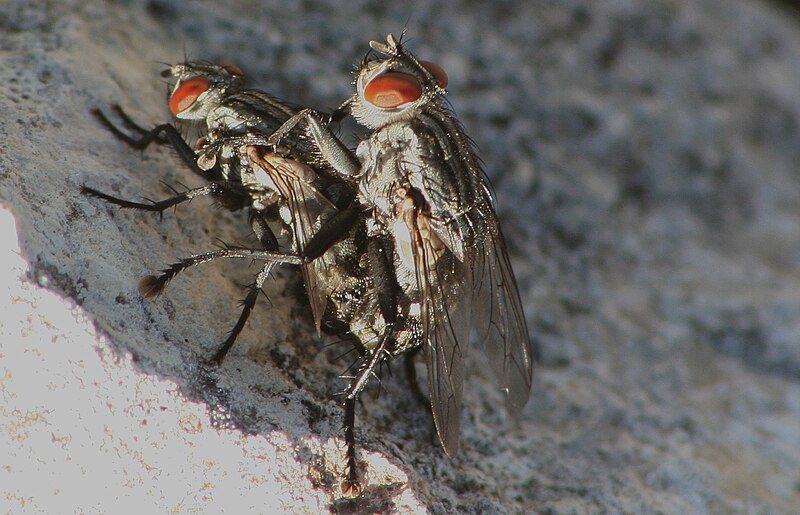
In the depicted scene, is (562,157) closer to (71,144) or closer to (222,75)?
(222,75)

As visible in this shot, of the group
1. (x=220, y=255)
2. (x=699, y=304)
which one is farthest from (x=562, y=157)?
(x=220, y=255)

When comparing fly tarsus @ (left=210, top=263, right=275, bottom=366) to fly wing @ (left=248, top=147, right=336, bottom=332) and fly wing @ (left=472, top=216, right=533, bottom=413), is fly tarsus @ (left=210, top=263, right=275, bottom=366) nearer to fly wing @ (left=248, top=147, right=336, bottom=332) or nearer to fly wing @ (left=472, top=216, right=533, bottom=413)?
fly wing @ (left=248, top=147, right=336, bottom=332)

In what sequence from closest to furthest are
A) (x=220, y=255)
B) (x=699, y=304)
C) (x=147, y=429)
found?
(x=147, y=429) → (x=220, y=255) → (x=699, y=304)

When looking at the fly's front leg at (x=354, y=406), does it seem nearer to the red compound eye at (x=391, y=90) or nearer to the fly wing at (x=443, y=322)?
the fly wing at (x=443, y=322)

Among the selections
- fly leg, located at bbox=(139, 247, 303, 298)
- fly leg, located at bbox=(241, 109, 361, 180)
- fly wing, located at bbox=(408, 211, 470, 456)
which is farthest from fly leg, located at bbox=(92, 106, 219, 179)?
fly wing, located at bbox=(408, 211, 470, 456)

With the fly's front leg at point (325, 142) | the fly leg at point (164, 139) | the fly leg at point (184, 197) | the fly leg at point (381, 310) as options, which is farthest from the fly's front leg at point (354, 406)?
the fly leg at point (164, 139)

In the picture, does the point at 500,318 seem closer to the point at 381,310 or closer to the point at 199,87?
the point at 381,310
